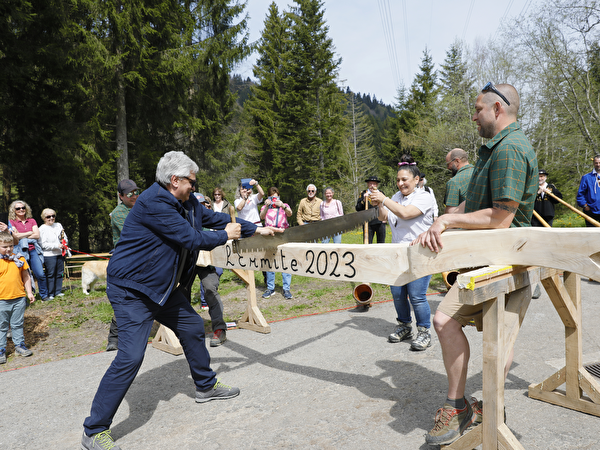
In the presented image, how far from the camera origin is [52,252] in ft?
28.2

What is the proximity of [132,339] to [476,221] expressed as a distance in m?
2.63

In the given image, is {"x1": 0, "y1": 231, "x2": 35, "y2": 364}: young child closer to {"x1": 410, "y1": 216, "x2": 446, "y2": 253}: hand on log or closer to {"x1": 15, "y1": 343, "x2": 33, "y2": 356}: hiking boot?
{"x1": 15, "y1": 343, "x2": 33, "y2": 356}: hiking boot

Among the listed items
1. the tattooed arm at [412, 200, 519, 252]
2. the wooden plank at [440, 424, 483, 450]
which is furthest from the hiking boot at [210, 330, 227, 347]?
the tattooed arm at [412, 200, 519, 252]

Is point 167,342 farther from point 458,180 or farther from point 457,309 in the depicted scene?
point 458,180

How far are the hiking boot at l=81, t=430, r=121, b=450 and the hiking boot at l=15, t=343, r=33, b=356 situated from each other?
3.17 metres

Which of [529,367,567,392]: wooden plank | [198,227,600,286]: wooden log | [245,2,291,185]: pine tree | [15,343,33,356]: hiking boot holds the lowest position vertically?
[15,343,33,356]: hiking boot

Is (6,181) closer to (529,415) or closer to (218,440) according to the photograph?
(218,440)

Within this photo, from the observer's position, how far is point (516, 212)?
254 centimetres

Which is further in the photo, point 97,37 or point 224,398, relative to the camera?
point 97,37

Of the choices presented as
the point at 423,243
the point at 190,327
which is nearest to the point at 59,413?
the point at 190,327

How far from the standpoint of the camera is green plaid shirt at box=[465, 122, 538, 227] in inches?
91.7

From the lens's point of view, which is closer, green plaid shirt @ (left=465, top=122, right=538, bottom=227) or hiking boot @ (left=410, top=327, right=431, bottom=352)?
green plaid shirt @ (left=465, top=122, right=538, bottom=227)

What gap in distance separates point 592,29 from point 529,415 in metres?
23.0

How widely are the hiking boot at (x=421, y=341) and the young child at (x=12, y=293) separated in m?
5.02
